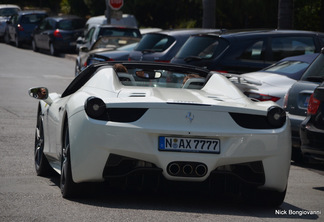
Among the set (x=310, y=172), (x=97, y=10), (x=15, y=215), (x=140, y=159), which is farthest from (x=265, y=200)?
(x=97, y=10)

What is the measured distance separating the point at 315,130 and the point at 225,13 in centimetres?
2656

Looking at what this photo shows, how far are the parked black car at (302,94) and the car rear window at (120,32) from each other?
1628 cm

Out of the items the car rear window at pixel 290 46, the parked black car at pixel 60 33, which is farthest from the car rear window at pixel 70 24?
the car rear window at pixel 290 46

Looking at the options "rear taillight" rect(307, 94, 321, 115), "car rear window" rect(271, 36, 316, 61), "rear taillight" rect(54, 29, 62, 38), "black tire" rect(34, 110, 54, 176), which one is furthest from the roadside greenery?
"black tire" rect(34, 110, 54, 176)

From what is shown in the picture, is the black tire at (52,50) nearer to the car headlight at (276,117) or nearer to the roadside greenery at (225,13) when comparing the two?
the roadside greenery at (225,13)

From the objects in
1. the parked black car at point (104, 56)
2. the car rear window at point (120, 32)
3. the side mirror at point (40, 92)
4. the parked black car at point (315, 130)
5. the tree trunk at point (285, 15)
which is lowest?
the car rear window at point (120, 32)

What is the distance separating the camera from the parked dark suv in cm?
1419

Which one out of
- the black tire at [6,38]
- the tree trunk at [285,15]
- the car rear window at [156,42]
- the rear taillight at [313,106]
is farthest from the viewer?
the black tire at [6,38]

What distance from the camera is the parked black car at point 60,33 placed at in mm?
34812

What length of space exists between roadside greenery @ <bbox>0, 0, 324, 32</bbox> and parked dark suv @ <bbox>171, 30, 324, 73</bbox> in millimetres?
17472

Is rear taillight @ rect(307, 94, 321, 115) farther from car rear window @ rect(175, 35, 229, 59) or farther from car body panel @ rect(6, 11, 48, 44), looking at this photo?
car body panel @ rect(6, 11, 48, 44)

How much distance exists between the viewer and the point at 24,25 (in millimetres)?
40688

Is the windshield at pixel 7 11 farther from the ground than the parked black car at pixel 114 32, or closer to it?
closer to it

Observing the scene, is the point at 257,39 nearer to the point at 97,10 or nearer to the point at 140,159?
the point at 140,159
